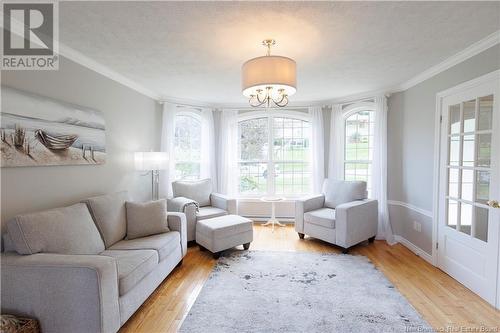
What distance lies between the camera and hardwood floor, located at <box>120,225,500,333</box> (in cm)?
206

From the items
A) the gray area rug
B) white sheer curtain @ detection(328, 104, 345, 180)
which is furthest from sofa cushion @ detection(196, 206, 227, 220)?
white sheer curtain @ detection(328, 104, 345, 180)

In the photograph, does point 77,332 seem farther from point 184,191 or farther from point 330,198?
point 330,198

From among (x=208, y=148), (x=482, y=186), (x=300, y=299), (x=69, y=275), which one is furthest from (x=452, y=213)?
(x=208, y=148)

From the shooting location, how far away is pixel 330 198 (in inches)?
165

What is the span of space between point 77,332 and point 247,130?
4.12m

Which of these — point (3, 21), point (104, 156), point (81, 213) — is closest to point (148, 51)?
point (3, 21)

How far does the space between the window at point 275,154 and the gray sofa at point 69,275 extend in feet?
10.2

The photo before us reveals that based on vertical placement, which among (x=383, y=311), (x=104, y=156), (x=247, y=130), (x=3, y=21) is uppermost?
(x=3, y=21)

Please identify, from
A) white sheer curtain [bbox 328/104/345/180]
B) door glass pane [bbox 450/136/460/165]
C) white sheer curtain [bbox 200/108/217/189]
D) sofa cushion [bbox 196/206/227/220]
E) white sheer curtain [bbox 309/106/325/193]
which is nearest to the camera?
door glass pane [bbox 450/136/460/165]

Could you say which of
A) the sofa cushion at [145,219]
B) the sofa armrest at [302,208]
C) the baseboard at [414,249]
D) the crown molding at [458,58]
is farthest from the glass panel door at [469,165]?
the sofa cushion at [145,219]

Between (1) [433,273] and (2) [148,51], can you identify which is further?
(1) [433,273]

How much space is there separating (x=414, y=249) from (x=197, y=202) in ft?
10.8

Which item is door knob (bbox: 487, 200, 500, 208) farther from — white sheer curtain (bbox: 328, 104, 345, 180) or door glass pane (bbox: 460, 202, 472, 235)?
white sheer curtain (bbox: 328, 104, 345, 180)

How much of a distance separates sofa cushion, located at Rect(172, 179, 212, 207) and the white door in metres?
3.34
